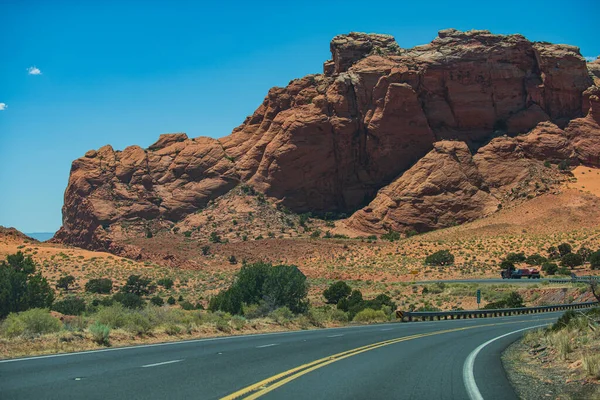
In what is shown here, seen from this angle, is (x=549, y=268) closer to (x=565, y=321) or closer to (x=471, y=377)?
(x=565, y=321)

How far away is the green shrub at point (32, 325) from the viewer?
49.5 feet

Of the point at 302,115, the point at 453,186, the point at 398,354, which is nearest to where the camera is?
the point at 398,354

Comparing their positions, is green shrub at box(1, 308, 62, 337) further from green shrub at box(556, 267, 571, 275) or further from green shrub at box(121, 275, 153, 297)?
green shrub at box(556, 267, 571, 275)

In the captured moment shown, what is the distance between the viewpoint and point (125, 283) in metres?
53.7

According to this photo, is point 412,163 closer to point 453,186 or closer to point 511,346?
point 453,186

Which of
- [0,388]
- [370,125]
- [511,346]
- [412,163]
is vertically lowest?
[511,346]

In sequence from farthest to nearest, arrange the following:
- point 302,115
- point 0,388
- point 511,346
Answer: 1. point 302,115
2. point 511,346
3. point 0,388

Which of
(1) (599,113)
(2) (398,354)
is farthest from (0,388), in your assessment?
(1) (599,113)

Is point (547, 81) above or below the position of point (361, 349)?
above

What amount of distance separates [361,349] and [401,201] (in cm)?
6732

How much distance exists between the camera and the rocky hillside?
8156 cm

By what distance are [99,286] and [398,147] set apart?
48657mm

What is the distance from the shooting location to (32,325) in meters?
16.1

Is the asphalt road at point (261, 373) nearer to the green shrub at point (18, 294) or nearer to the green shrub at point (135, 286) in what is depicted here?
the green shrub at point (18, 294)
